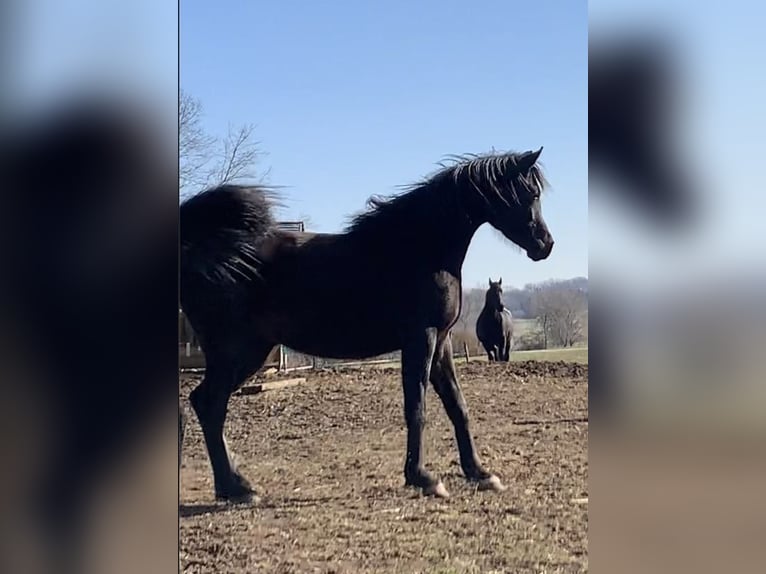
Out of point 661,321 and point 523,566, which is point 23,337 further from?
point 661,321

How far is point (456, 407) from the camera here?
3639mm

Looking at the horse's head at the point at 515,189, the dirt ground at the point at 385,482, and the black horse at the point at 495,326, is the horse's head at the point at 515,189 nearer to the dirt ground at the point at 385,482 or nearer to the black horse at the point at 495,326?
the black horse at the point at 495,326

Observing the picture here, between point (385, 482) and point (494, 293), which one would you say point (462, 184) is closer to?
point (494, 293)

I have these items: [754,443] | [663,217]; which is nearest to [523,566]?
[754,443]

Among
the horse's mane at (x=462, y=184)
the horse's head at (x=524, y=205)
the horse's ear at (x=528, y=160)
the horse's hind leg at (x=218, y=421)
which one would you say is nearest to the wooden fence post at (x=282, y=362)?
the horse's hind leg at (x=218, y=421)

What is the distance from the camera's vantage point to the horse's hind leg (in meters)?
3.61

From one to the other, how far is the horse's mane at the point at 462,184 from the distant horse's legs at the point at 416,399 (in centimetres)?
57

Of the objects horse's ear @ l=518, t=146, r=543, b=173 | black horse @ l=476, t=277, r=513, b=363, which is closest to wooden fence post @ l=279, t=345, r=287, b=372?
black horse @ l=476, t=277, r=513, b=363

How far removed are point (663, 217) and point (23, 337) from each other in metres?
2.80

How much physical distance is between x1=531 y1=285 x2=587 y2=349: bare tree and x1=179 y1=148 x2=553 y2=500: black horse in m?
0.17

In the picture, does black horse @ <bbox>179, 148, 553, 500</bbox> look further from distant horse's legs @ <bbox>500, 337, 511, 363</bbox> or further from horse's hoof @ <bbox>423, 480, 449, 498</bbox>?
distant horse's legs @ <bbox>500, 337, 511, 363</bbox>

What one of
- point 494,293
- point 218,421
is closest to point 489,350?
point 494,293

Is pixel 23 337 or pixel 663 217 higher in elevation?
pixel 663 217

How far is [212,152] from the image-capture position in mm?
3584
